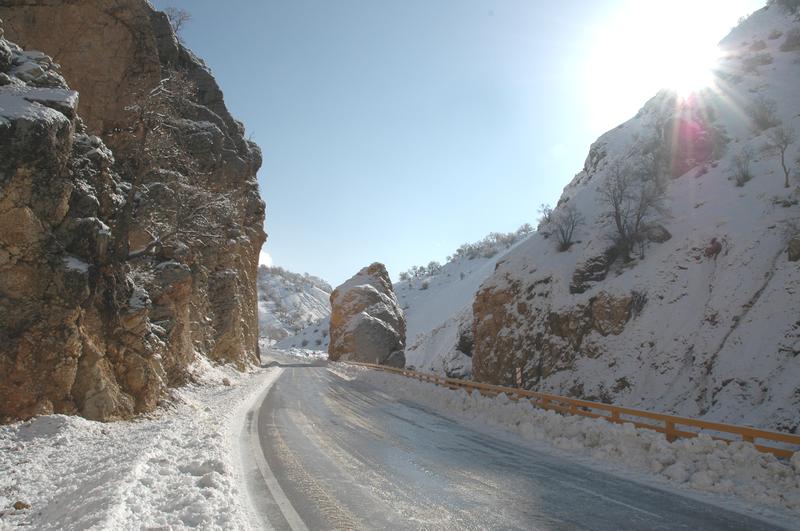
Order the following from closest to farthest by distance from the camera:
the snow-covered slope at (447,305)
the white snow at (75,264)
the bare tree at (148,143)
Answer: the white snow at (75,264) < the bare tree at (148,143) < the snow-covered slope at (447,305)

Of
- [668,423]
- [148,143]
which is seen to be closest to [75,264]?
[148,143]

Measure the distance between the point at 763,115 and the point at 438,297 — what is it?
238 feet

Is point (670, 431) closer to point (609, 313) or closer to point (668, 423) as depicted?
point (668, 423)

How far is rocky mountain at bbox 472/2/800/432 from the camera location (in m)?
16.0

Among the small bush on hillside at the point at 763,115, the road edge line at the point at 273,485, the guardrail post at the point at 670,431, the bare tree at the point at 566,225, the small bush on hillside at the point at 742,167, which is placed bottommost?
the road edge line at the point at 273,485

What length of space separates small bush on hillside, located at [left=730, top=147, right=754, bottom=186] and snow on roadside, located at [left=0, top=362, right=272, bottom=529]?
83.7ft

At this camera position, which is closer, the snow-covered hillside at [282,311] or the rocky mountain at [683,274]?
the rocky mountain at [683,274]

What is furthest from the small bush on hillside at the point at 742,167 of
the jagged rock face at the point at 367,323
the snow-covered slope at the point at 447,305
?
the jagged rock face at the point at 367,323

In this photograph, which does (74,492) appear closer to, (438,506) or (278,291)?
(438,506)

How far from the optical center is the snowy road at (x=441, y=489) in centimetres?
568

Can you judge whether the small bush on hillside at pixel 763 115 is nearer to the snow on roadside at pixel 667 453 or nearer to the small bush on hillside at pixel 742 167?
the small bush on hillside at pixel 742 167

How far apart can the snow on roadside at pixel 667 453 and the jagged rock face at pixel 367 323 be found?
3889 cm

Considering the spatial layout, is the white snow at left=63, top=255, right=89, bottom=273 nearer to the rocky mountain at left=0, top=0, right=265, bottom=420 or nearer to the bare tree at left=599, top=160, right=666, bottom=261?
the rocky mountain at left=0, top=0, right=265, bottom=420

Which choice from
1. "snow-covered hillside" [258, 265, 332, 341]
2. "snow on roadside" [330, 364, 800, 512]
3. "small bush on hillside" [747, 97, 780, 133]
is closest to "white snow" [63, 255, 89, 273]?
"snow on roadside" [330, 364, 800, 512]
